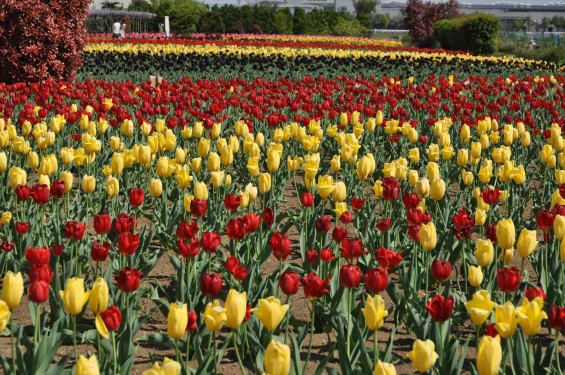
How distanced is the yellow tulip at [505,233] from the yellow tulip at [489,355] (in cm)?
115

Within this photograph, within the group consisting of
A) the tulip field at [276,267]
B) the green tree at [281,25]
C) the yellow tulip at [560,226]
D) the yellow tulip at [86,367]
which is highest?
the green tree at [281,25]

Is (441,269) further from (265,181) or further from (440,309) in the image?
(265,181)

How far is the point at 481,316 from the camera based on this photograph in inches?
104

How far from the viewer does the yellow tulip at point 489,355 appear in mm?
2227

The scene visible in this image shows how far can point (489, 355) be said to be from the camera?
7.34 feet

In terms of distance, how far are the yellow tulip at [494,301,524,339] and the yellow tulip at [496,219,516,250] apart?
84 cm

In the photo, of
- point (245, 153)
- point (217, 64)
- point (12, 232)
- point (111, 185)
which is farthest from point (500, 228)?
point (217, 64)

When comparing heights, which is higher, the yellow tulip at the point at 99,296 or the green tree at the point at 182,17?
the green tree at the point at 182,17

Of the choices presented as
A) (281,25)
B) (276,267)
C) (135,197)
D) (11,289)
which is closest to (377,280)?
(11,289)

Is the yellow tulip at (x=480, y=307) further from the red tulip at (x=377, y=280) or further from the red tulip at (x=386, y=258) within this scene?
the red tulip at (x=386, y=258)

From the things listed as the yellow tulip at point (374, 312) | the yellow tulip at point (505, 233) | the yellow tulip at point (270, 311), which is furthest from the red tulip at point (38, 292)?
the yellow tulip at point (505, 233)

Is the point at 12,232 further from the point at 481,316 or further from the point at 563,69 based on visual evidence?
the point at 563,69

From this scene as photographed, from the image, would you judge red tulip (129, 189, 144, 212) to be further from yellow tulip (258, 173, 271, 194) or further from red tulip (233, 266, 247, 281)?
red tulip (233, 266, 247, 281)

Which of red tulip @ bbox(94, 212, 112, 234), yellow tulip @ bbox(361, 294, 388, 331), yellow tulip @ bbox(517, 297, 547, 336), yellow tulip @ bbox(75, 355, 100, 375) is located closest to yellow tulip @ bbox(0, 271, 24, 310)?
yellow tulip @ bbox(75, 355, 100, 375)
